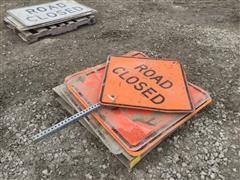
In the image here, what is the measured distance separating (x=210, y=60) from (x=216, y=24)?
1051mm

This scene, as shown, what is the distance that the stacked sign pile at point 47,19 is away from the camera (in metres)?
3.78

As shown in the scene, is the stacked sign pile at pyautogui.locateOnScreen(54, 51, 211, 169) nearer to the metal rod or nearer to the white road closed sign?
the metal rod

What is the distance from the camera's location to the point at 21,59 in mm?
3529

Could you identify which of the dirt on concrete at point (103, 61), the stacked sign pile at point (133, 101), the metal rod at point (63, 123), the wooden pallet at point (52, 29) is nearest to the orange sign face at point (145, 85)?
the stacked sign pile at point (133, 101)

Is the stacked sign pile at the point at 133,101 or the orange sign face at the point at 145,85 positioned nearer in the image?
the stacked sign pile at the point at 133,101

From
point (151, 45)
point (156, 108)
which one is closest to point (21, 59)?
point (151, 45)

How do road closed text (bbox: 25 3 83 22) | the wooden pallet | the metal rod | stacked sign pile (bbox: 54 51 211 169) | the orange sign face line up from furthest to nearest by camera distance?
road closed text (bbox: 25 3 83 22) → the wooden pallet → the orange sign face → stacked sign pile (bbox: 54 51 211 169) → the metal rod

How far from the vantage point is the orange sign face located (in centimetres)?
249

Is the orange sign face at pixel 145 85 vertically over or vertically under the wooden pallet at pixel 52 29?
over

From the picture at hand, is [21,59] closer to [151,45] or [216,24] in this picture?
[151,45]

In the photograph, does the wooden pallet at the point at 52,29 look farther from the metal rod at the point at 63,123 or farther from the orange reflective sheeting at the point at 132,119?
the metal rod at the point at 63,123

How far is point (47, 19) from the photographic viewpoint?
3.89 meters

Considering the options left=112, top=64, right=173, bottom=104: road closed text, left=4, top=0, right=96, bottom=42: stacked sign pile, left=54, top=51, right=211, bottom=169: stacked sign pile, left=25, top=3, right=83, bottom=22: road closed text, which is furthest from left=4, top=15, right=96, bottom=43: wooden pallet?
left=112, top=64, right=173, bottom=104: road closed text

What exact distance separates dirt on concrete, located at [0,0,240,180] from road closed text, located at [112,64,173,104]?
0.40m
